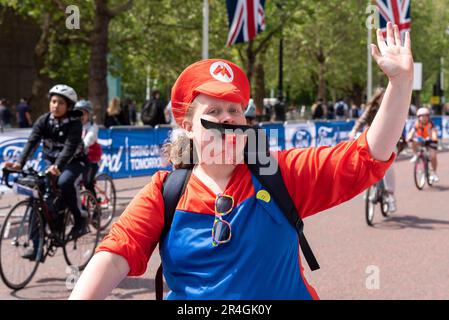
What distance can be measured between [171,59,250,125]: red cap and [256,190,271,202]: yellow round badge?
10.6 inches

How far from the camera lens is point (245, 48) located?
108ft

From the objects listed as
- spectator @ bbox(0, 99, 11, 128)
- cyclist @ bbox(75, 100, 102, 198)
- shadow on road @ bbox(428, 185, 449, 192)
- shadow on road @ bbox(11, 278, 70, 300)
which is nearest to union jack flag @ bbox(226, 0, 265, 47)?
shadow on road @ bbox(428, 185, 449, 192)

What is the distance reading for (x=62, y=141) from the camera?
22.6 feet

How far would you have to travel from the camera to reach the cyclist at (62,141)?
675 cm

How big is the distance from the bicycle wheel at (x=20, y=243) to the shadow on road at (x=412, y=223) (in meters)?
4.74

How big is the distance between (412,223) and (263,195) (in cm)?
814

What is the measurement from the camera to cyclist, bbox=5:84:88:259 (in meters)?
6.75

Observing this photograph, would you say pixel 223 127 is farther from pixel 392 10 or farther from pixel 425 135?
pixel 392 10

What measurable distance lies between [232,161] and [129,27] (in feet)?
83.4

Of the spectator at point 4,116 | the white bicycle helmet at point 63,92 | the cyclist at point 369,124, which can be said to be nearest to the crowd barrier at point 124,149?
the cyclist at point 369,124

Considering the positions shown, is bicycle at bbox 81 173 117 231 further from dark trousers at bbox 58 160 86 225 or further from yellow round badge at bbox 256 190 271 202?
yellow round badge at bbox 256 190 271 202

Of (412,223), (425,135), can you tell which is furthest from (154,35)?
(412,223)
